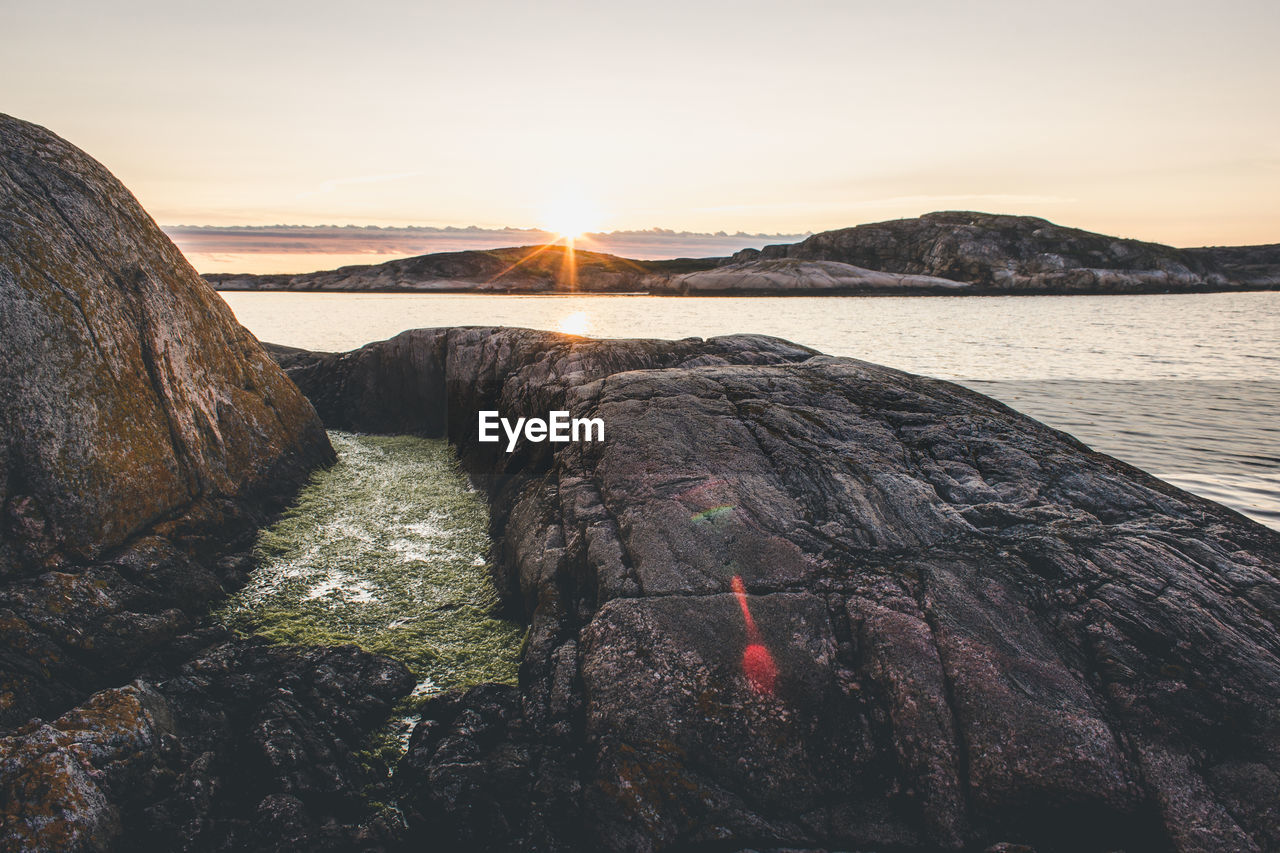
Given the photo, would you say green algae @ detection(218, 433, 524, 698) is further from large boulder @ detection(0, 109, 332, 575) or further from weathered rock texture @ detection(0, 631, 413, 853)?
large boulder @ detection(0, 109, 332, 575)

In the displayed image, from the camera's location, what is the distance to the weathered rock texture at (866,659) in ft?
16.6

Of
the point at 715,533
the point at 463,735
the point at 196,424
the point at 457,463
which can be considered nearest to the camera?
the point at 463,735

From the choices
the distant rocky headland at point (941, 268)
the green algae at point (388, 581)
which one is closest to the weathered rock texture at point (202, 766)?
the green algae at point (388, 581)

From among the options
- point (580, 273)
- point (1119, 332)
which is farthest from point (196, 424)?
point (580, 273)


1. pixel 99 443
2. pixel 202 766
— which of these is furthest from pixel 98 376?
pixel 202 766

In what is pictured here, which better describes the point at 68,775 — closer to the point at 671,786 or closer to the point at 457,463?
the point at 671,786

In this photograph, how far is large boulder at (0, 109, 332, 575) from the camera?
7.06 metres

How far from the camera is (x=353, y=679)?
6707mm

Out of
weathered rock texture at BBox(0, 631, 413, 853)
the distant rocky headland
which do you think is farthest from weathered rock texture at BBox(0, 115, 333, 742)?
the distant rocky headland

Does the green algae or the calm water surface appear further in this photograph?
the calm water surface

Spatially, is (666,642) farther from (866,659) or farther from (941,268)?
(941,268)

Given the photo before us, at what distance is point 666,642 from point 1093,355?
36599 millimetres

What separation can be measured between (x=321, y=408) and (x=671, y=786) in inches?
661

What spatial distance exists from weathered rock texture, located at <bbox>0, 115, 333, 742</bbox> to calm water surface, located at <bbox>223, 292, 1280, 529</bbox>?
16.7 meters
